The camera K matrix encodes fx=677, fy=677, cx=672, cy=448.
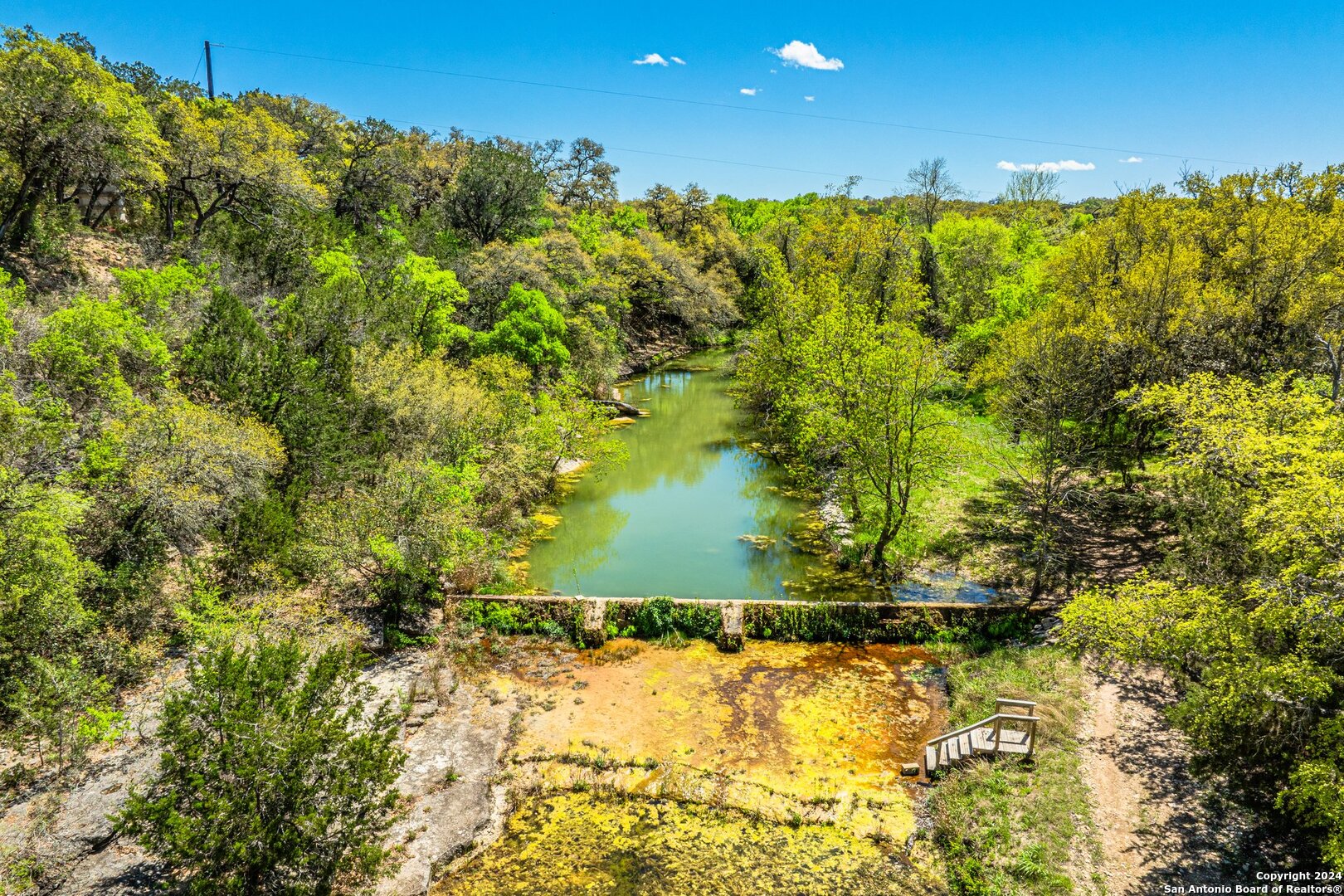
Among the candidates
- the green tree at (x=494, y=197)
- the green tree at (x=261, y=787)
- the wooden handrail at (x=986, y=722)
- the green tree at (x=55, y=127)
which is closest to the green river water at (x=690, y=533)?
the wooden handrail at (x=986, y=722)

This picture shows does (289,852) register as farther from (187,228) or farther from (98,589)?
(187,228)

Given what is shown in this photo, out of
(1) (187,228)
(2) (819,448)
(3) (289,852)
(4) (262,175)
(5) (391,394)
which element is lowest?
(3) (289,852)

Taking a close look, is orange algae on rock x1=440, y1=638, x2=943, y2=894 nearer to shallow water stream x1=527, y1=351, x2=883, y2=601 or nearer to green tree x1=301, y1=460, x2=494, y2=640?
shallow water stream x1=527, y1=351, x2=883, y2=601

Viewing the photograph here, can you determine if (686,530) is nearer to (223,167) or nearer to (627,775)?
(627,775)

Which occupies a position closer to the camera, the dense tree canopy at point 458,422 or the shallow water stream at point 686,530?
the dense tree canopy at point 458,422

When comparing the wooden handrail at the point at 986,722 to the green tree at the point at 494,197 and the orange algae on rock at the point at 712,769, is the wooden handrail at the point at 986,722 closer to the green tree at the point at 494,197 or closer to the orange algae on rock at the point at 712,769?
the orange algae on rock at the point at 712,769

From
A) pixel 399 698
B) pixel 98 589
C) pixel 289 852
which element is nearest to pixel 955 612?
pixel 399 698
